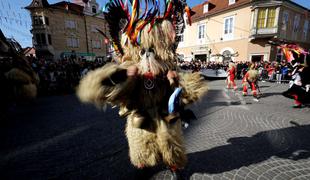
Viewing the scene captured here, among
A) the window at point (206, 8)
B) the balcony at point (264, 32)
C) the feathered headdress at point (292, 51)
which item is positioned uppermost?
the window at point (206, 8)

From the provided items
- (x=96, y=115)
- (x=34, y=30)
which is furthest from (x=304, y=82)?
(x=34, y=30)

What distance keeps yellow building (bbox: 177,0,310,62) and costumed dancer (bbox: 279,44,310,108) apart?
11.3 m

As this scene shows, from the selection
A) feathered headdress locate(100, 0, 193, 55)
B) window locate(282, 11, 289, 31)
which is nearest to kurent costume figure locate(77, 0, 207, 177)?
feathered headdress locate(100, 0, 193, 55)

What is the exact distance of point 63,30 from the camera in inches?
971

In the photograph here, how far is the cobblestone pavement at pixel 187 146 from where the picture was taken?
7.59 ft

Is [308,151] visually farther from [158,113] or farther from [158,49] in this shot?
[158,49]

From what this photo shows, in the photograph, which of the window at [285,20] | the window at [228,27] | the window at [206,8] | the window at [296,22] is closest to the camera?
the window at [285,20]

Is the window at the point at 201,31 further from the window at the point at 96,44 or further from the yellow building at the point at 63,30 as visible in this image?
the window at the point at 96,44

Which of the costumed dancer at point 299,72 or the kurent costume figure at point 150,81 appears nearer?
the kurent costume figure at point 150,81

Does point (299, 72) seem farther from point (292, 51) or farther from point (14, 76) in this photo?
point (14, 76)

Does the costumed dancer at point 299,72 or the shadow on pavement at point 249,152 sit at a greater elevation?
the costumed dancer at point 299,72

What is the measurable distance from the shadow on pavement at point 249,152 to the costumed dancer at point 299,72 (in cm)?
196

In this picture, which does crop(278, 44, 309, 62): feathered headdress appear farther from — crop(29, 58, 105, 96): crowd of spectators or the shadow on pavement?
crop(29, 58, 105, 96): crowd of spectators

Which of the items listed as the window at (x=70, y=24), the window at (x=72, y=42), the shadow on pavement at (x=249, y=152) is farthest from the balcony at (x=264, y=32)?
the window at (x=70, y=24)
